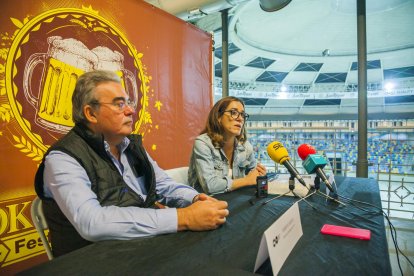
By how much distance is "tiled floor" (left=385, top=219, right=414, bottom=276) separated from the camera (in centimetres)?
179

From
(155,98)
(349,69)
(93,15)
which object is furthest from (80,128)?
(349,69)

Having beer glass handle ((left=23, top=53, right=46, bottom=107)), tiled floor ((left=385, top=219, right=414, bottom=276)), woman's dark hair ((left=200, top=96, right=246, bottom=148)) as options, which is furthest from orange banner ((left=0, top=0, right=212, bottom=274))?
tiled floor ((left=385, top=219, right=414, bottom=276))

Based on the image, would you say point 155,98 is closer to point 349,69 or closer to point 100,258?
point 100,258

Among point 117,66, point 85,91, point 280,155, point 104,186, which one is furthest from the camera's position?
point 117,66

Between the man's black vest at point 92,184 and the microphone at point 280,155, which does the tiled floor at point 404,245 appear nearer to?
the microphone at point 280,155

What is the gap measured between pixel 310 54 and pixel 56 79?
28.7 feet

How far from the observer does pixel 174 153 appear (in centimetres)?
244

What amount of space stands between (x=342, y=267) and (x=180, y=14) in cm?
265

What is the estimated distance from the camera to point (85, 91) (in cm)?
106

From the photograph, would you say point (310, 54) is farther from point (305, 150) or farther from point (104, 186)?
point (104, 186)

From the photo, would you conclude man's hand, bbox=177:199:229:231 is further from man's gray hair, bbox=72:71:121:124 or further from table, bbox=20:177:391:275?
man's gray hair, bbox=72:71:121:124

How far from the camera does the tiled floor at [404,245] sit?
1.79 metres

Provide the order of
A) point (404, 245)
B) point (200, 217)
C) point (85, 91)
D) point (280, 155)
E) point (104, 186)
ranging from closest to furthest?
point (200, 217) < point (104, 186) < point (85, 91) < point (280, 155) < point (404, 245)

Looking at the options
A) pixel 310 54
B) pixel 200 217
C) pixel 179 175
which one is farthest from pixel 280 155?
pixel 310 54
